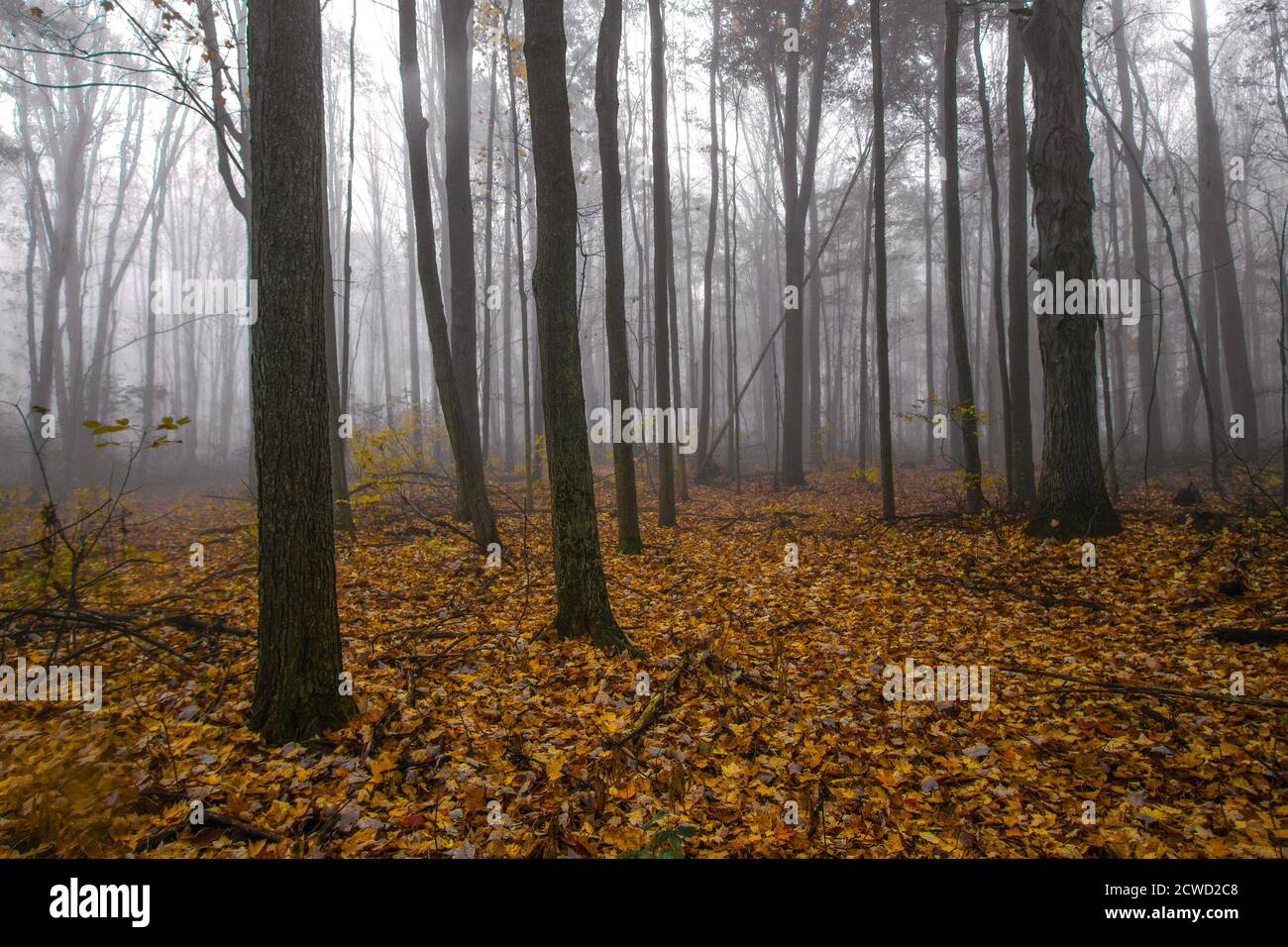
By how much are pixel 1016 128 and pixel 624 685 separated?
36.8ft

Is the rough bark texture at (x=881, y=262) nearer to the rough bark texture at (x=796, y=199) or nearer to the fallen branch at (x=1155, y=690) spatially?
the fallen branch at (x=1155, y=690)

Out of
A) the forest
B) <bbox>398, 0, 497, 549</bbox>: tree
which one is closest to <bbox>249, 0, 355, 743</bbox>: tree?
the forest

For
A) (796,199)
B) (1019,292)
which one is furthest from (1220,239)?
(796,199)

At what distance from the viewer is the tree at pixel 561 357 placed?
16.4ft

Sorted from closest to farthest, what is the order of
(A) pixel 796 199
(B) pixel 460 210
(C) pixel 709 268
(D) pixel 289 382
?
(D) pixel 289 382, (B) pixel 460 210, (C) pixel 709 268, (A) pixel 796 199

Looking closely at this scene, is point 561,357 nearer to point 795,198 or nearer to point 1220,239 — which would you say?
point 795,198

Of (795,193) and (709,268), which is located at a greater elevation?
(795,193)

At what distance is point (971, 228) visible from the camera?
2817 cm

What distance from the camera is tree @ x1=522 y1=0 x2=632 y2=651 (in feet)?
16.4

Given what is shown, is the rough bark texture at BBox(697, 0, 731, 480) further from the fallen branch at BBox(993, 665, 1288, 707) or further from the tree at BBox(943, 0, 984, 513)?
the fallen branch at BBox(993, 665, 1288, 707)

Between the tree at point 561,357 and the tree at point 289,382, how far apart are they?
182 cm

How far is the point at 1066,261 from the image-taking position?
749 cm

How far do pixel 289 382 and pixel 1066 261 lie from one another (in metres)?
8.56
